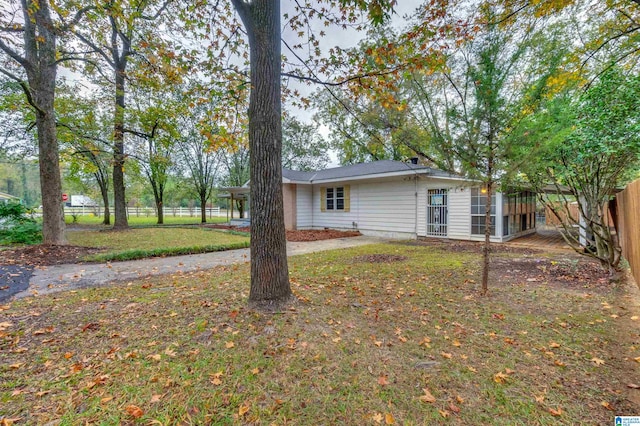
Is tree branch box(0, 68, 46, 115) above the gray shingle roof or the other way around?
above

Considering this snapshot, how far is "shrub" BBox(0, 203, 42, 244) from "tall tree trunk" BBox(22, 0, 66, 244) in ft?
5.44

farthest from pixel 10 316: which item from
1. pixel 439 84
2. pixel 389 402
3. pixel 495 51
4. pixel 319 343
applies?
pixel 439 84

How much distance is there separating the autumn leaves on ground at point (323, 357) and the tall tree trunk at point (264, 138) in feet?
2.43

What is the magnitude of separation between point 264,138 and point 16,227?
10807 mm

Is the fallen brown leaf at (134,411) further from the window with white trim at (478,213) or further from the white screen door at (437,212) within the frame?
the white screen door at (437,212)

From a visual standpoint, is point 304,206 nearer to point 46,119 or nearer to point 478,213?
point 478,213

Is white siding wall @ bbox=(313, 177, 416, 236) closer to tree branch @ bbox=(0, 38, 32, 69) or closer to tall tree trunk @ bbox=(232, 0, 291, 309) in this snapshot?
tall tree trunk @ bbox=(232, 0, 291, 309)

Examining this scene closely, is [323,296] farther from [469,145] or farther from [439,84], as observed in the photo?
[439,84]

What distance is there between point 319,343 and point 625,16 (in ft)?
34.5

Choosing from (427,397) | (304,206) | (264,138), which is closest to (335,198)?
(304,206)

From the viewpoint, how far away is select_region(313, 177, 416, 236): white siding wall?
11109 mm

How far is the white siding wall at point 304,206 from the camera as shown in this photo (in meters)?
14.5

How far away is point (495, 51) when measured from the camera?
12.0ft

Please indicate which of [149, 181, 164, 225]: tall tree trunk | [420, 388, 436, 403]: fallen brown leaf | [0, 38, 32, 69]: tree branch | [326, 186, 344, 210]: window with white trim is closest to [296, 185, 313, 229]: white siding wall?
[326, 186, 344, 210]: window with white trim
